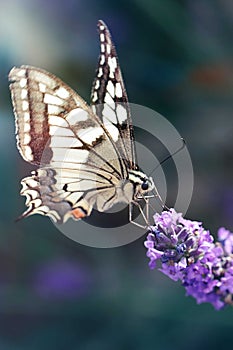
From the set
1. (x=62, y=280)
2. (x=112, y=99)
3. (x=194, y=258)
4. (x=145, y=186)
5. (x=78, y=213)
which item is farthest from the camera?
(x=62, y=280)

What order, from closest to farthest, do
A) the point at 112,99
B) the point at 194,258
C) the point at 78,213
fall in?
the point at 194,258, the point at 78,213, the point at 112,99

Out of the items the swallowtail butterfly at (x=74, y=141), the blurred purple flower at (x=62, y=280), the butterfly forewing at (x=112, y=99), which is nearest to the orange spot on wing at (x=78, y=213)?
the swallowtail butterfly at (x=74, y=141)

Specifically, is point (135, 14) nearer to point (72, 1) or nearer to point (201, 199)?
point (72, 1)

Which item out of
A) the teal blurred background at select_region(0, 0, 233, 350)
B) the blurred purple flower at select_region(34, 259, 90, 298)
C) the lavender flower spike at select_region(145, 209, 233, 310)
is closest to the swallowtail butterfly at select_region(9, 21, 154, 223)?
the lavender flower spike at select_region(145, 209, 233, 310)

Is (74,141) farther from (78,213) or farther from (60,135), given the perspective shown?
(78,213)

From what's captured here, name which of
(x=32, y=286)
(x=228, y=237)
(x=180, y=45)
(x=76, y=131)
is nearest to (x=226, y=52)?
(x=180, y=45)

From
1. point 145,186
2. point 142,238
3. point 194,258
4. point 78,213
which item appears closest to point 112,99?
point 145,186

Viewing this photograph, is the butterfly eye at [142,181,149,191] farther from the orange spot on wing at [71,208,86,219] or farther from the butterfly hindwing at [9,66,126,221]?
the orange spot on wing at [71,208,86,219]
